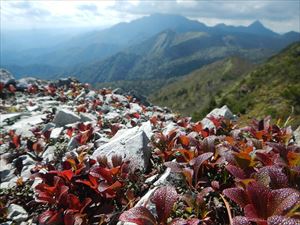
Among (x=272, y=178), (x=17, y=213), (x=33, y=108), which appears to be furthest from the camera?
(x=33, y=108)

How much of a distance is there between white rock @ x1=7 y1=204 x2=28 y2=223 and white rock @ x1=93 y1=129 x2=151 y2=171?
160 centimetres

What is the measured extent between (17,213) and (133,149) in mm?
2119

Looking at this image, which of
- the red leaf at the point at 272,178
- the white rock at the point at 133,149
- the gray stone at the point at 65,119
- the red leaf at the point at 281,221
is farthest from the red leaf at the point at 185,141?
the gray stone at the point at 65,119

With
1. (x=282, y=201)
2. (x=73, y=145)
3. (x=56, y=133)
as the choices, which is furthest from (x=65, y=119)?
(x=282, y=201)

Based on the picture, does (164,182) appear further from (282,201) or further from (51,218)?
(282,201)

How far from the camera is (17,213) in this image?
17.5 feet

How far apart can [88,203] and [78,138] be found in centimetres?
310

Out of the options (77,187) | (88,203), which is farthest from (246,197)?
(77,187)

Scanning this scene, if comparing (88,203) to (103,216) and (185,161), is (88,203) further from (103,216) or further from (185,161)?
(185,161)

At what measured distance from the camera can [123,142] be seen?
615 centimetres

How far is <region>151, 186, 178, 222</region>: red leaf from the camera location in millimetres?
3518

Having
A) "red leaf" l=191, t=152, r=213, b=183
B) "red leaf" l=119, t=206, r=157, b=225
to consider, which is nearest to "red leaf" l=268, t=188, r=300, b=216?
"red leaf" l=119, t=206, r=157, b=225

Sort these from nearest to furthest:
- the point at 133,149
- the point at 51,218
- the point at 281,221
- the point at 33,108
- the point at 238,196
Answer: the point at 281,221
the point at 238,196
the point at 51,218
the point at 133,149
the point at 33,108

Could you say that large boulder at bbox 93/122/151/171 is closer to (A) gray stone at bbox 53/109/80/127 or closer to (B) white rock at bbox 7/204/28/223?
(B) white rock at bbox 7/204/28/223
